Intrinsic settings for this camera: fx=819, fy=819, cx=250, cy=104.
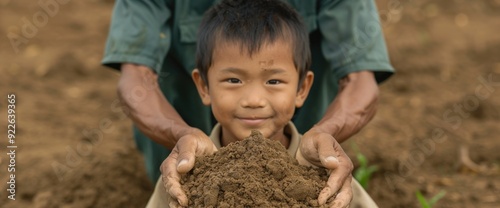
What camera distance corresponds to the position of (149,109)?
3.19m

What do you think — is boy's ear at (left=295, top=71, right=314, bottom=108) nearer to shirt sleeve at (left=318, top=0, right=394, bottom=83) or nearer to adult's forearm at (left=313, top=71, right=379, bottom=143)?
adult's forearm at (left=313, top=71, right=379, bottom=143)

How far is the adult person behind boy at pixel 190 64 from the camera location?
320 cm

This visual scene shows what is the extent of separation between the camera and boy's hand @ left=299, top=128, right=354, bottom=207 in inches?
92.8

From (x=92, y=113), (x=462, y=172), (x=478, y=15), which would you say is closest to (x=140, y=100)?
(x=462, y=172)

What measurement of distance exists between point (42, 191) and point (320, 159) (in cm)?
196

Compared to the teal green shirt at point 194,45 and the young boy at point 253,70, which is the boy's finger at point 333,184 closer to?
the young boy at point 253,70

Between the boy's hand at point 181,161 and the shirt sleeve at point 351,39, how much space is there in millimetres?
1000

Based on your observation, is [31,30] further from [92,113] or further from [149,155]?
[149,155]

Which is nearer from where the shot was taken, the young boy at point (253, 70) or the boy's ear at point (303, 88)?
the young boy at point (253, 70)

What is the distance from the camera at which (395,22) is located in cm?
717

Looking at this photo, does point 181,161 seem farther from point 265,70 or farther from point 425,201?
point 425,201

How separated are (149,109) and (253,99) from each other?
0.64 meters

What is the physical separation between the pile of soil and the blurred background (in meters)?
1.52

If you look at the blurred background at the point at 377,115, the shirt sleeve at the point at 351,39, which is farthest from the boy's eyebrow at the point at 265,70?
the blurred background at the point at 377,115
